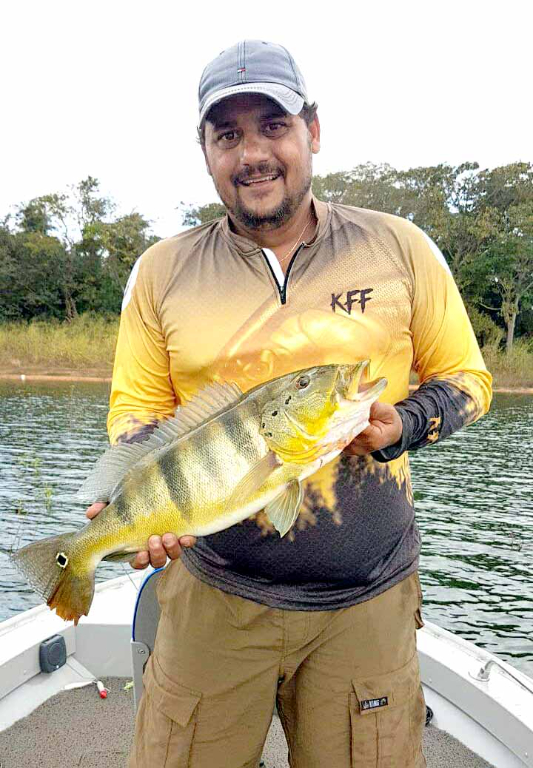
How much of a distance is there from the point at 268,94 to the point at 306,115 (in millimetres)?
283

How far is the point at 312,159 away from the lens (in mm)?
2643

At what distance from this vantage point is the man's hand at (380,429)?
2156 millimetres

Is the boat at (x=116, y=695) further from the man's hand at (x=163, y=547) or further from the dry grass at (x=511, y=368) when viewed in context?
the dry grass at (x=511, y=368)

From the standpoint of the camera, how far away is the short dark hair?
259 centimetres

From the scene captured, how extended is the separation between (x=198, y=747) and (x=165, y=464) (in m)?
1.05

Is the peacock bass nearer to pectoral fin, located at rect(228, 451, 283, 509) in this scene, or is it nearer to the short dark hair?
pectoral fin, located at rect(228, 451, 283, 509)

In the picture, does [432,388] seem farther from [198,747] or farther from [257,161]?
[198,747]

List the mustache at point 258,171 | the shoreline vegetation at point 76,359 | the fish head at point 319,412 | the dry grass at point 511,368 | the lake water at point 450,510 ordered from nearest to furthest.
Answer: the fish head at point 319,412, the mustache at point 258,171, the lake water at point 450,510, the shoreline vegetation at point 76,359, the dry grass at point 511,368

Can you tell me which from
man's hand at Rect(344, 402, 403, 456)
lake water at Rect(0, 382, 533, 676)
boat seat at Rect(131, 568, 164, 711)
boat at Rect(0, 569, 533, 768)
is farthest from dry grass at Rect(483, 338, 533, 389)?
man's hand at Rect(344, 402, 403, 456)

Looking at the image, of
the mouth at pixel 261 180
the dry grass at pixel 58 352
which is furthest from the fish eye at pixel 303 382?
the dry grass at pixel 58 352

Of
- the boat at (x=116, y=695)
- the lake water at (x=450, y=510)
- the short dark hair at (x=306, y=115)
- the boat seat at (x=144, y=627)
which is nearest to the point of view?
the short dark hair at (x=306, y=115)

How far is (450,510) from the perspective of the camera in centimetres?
1291

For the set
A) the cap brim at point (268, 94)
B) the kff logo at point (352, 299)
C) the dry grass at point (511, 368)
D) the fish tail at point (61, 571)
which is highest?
the cap brim at point (268, 94)

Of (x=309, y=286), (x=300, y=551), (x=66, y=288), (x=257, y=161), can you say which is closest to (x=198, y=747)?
(x=300, y=551)
